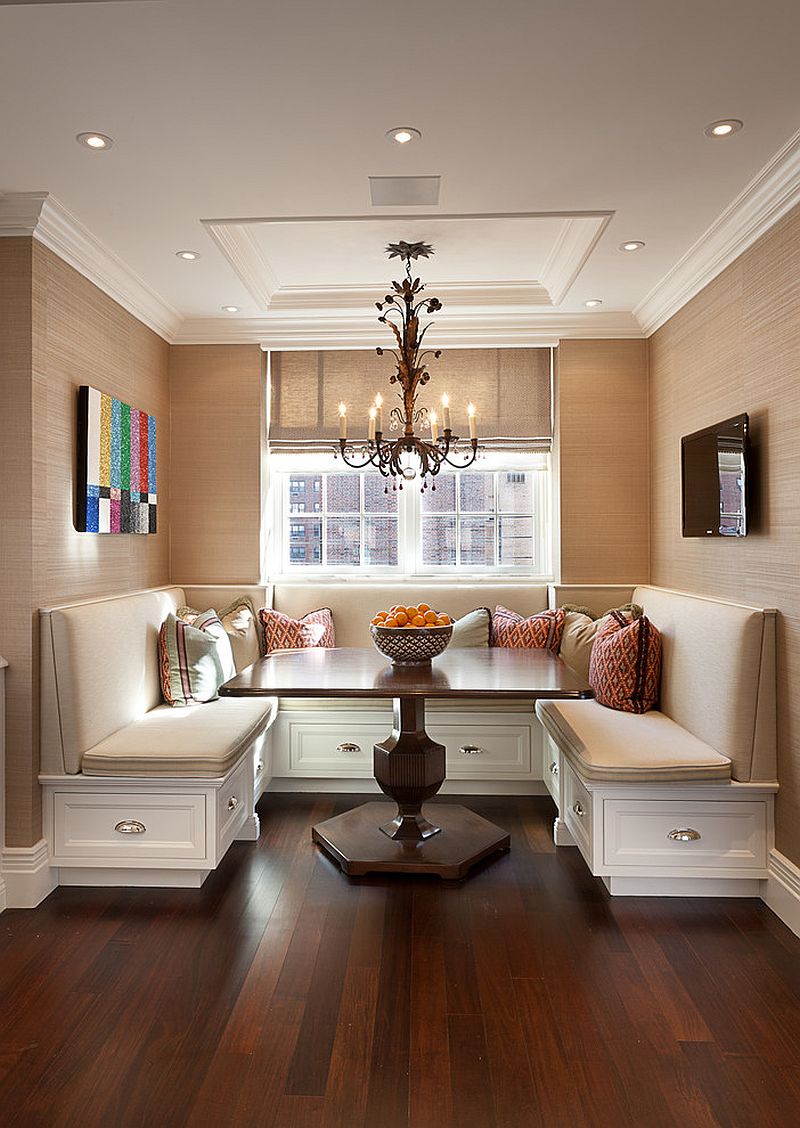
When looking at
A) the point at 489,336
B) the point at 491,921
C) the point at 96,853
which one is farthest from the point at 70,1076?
the point at 489,336

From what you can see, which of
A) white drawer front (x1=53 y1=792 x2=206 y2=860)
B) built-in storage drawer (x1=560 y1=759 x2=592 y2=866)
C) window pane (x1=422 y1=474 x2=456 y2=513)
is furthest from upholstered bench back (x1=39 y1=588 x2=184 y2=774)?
window pane (x1=422 y1=474 x2=456 y2=513)

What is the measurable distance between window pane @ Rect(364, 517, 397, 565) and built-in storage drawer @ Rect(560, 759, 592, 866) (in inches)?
74.3

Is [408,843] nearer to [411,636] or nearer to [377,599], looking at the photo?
[411,636]

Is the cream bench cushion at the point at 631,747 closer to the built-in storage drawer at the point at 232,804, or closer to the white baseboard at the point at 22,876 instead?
the built-in storage drawer at the point at 232,804

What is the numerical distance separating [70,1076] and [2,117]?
2.57 m

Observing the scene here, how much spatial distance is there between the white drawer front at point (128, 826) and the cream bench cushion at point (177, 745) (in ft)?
0.37

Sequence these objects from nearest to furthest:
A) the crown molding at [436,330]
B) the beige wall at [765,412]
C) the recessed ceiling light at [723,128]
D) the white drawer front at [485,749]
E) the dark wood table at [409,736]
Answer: the recessed ceiling light at [723,128]
the beige wall at [765,412]
the dark wood table at [409,736]
the white drawer front at [485,749]
the crown molding at [436,330]

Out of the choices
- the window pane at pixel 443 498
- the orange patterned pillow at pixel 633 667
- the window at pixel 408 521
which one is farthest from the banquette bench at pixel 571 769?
the window pane at pixel 443 498

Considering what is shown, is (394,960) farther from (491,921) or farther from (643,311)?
(643,311)

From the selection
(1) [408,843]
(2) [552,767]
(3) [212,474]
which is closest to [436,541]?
(3) [212,474]

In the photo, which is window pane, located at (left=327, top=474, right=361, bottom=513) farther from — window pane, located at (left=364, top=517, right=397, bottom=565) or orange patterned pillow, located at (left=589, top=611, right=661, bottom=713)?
orange patterned pillow, located at (left=589, top=611, right=661, bottom=713)

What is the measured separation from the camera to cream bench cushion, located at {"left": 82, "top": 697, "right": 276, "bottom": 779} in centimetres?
302

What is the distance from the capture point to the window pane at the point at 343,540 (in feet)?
16.4

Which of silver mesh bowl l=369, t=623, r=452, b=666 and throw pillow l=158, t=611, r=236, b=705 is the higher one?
silver mesh bowl l=369, t=623, r=452, b=666
